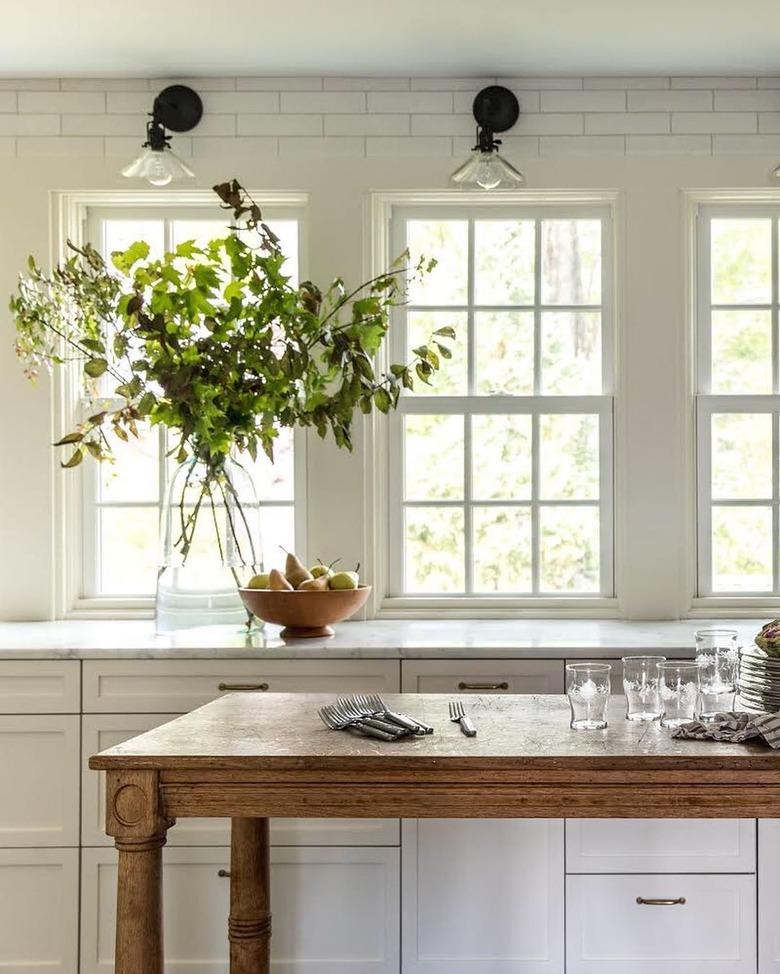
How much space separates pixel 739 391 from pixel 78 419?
2.47 metres

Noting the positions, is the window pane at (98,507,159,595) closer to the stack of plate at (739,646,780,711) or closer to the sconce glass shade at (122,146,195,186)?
the sconce glass shade at (122,146,195,186)

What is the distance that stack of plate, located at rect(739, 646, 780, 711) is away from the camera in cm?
255

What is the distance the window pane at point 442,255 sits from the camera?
4398mm

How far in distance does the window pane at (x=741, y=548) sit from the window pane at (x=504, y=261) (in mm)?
1110

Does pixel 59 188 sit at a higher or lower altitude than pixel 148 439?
higher

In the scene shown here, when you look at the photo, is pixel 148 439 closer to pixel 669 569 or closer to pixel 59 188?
pixel 59 188

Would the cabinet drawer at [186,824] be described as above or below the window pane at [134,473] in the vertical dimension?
below

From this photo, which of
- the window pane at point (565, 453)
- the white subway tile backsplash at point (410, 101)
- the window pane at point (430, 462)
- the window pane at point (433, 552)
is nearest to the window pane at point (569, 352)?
the window pane at point (565, 453)

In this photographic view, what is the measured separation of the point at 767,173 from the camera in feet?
13.9

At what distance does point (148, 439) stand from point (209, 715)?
6.47 feet

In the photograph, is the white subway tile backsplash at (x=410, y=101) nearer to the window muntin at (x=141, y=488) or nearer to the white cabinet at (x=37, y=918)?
the window muntin at (x=141, y=488)

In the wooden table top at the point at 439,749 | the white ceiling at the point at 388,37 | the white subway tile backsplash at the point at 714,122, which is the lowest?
the wooden table top at the point at 439,749

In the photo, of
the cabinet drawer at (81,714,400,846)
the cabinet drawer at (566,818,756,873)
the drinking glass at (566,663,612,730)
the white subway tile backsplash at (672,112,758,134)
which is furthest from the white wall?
the drinking glass at (566,663,612,730)

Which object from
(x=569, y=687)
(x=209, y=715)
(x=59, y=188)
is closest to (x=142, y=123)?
(x=59, y=188)
